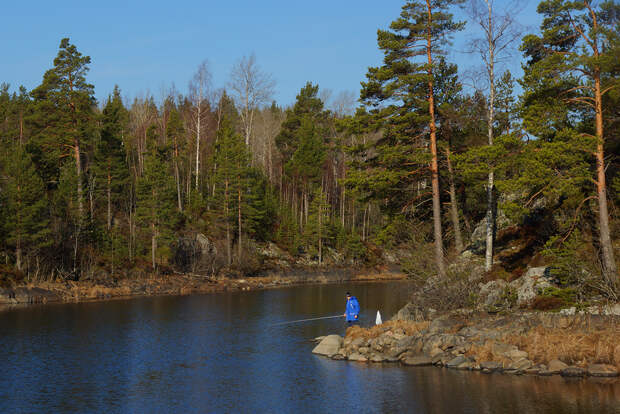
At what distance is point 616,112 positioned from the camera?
26016 mm

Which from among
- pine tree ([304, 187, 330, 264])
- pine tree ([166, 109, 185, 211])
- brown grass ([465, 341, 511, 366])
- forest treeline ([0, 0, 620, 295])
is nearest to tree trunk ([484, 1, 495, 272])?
forest treeline ([0, 0, 620, 295])

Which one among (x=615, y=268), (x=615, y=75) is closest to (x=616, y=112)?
(x=615, y=75)

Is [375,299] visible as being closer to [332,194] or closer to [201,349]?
[201,349]

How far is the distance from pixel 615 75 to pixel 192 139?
65847mm

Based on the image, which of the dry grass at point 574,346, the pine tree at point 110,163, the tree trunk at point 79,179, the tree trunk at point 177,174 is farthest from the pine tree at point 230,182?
the dry grass at point 574,346

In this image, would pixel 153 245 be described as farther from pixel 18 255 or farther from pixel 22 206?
pixel 22 206

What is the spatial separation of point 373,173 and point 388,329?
9.92 metres

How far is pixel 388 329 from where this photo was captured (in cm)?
2614

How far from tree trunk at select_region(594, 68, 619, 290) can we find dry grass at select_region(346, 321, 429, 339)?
7.77 meters

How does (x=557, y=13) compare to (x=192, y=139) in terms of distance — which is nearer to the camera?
(x=557, y=13)

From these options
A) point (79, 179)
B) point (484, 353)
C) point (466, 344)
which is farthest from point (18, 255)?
point (484, 353)

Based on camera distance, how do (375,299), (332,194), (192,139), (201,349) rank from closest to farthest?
(201,349) < (375,299) < (192,139) < (332,194)

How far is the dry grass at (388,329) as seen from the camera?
25.6 metres

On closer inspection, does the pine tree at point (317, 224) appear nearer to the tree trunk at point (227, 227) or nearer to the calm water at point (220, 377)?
the tree trunk at point (227, 227)
